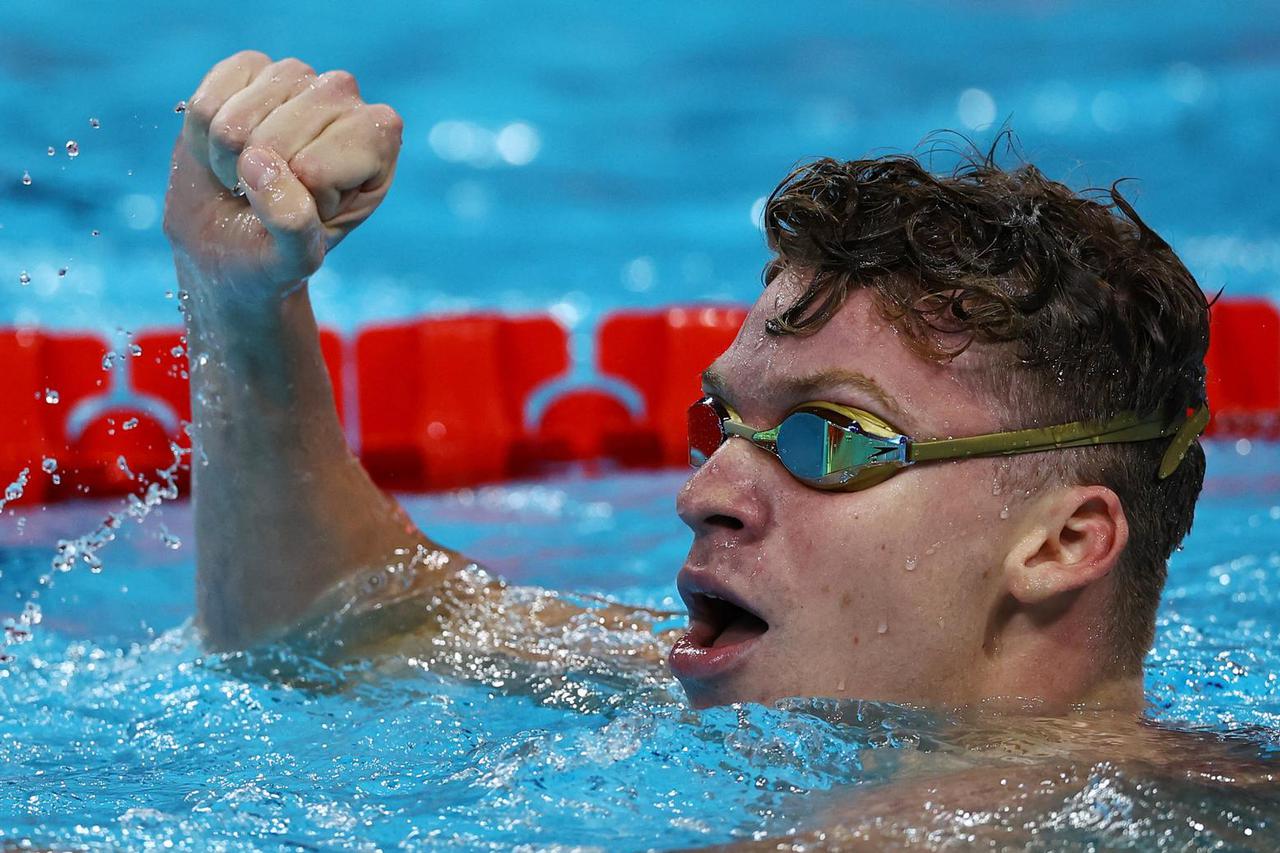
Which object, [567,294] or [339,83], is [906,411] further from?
[567,294]

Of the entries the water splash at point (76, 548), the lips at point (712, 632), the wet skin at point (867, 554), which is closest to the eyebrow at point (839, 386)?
the wet skin at point (867, 554)

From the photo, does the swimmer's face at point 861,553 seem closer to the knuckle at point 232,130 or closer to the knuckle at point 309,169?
the knuckle at point 309,169

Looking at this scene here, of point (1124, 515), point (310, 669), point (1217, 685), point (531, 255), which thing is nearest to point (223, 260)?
point (310, 669)

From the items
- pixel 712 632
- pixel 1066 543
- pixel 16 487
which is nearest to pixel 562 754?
pixel 712 632

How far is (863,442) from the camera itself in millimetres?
1673

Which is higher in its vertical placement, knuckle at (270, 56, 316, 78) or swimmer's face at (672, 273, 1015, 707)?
knuckle at (270, 56, 316, 78)

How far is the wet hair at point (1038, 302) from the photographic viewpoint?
1.71 m

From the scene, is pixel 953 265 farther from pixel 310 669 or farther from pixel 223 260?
pixel 310 669

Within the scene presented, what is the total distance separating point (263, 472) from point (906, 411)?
3.00 feet

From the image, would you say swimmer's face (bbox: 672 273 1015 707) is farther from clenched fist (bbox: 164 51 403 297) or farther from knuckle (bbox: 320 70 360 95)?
knuckle (bbox: 320 70 360 95)

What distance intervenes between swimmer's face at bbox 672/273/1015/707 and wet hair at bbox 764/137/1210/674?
4 centimetres

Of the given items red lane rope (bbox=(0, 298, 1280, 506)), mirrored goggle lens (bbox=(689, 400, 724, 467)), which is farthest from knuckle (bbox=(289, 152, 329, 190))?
red lane rope (bbox=(0, 298, 1280, 506))

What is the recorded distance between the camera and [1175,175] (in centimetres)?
809

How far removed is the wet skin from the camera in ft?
5.50
